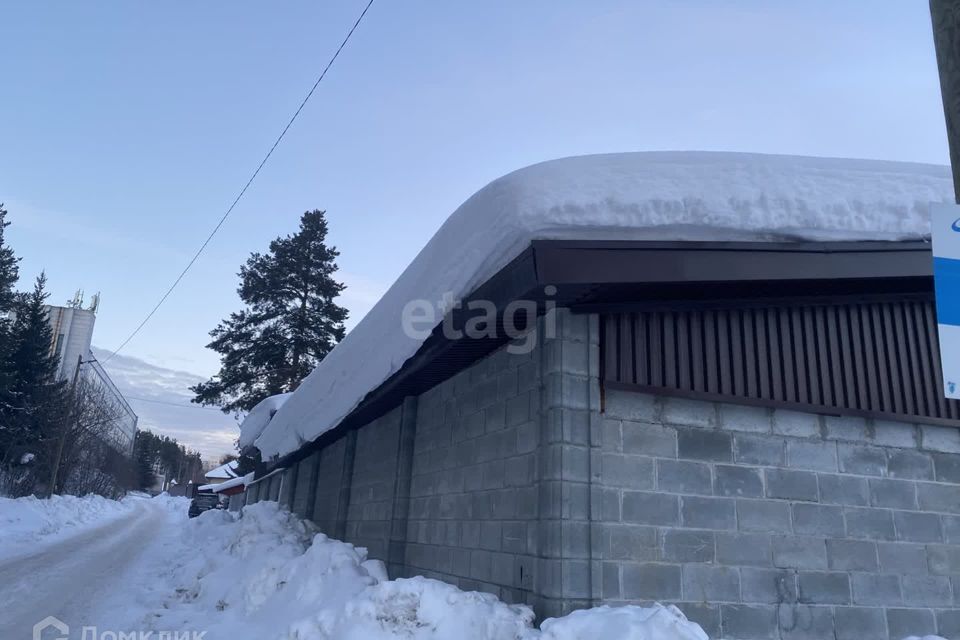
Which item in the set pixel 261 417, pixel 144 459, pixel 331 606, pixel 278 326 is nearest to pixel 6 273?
pixel 278 326

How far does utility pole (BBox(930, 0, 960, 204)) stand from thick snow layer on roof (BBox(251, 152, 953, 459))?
2.11 metres

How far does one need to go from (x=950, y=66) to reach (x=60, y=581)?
42.3 ft

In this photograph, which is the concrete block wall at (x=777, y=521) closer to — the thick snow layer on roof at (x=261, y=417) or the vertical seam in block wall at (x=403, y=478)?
the vertical seam in block wall at (x=403, y=478)

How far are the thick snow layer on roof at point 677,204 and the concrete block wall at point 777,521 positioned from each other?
1.42 m

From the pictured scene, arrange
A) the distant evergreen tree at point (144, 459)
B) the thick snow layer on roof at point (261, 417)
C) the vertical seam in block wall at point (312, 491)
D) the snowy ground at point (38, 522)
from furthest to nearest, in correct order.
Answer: the distant evergreen tree at point (144, 459)
the thick snow layer on roof at point (261, 417)
the snowy ground at point (38, 522)
the vertical seam in block wall at point (312, 491)

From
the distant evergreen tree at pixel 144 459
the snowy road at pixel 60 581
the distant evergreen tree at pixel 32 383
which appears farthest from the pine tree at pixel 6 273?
the distant evergreen tree at pixel 144 459

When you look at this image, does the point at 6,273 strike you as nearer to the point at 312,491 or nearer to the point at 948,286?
the point at 312,491

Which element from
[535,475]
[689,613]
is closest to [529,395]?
[535,475]

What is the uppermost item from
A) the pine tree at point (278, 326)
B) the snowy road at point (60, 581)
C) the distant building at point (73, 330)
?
the distant building at point (73, 330)

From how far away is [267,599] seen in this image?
25.2 ft

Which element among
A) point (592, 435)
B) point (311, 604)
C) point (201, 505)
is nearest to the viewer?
point (592, 435)

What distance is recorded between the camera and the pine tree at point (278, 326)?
99.0 ft

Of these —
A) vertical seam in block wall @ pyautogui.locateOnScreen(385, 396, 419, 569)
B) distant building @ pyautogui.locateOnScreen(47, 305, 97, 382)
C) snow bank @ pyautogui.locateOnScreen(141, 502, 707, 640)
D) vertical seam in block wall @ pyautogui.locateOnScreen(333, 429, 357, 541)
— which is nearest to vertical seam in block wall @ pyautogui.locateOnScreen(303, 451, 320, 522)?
snow bank @ pyautogui.locateOnScreen(141, 502, 707, 640)

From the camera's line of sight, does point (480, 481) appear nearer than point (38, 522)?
Yes
